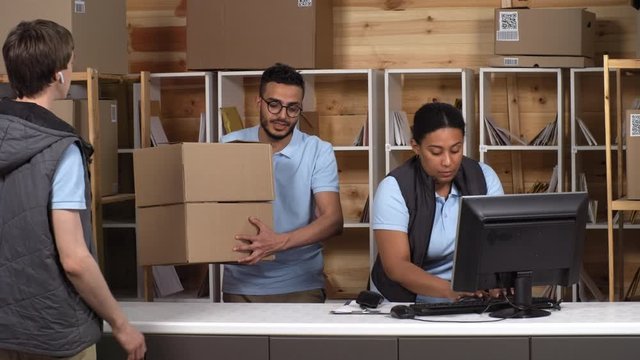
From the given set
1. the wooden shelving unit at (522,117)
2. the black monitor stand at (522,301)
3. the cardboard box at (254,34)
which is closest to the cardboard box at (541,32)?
the wooden shelving unit at (522,117)

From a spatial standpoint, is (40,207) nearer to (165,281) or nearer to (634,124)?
(634,124)

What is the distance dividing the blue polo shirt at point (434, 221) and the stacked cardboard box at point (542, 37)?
5.02 feet

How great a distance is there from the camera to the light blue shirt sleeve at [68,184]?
2.09 m

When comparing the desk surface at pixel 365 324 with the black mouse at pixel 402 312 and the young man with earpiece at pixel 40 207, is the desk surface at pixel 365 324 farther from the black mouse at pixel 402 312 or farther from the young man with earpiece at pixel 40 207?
the young man with earpiece at pixel 40 207

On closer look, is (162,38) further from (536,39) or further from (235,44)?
(536,39)

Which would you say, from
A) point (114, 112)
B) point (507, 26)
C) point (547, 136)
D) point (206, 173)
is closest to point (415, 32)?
point (507, 26)

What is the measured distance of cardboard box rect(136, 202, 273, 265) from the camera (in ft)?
9.43

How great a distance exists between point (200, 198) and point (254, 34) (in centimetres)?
171

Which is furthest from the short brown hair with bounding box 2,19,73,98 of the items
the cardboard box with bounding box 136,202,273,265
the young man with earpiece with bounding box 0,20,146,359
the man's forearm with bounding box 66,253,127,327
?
the cardboard box with bounding box 136,202,273,265

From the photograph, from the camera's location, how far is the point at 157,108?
479cm

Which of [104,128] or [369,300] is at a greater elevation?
[104,128]

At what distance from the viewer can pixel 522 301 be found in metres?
2.62

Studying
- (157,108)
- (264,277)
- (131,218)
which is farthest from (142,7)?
(264,277)

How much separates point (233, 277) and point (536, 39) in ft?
6.06
